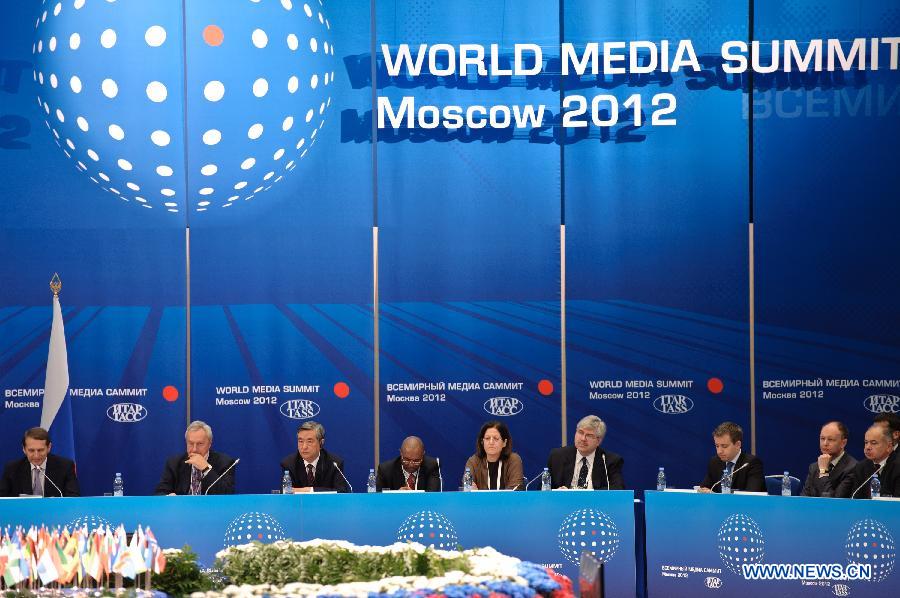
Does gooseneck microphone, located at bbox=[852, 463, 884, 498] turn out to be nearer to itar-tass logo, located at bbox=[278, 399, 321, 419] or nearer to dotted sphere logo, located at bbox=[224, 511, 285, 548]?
dotted sphere logo, located at bbox=[224, 511, 285, 548]

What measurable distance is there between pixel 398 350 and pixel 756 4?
326 centimetres

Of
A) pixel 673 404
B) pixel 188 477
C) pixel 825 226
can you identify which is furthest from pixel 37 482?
pixel 825 226

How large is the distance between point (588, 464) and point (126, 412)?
3.09 meters

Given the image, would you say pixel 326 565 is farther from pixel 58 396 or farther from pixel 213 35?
pixel 213 35

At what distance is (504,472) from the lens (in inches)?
258

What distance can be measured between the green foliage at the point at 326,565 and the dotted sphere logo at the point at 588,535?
1334mm

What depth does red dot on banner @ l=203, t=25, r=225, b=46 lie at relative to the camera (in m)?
7.56

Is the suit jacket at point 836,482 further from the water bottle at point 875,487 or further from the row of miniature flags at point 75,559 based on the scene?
the row of miniature flags at point 75,559

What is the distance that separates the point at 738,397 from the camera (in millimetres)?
7516

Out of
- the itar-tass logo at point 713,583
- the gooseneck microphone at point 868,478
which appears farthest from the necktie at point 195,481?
the gooseneck microphone at point 868,478

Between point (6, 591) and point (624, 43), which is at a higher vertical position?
point (624, 43)

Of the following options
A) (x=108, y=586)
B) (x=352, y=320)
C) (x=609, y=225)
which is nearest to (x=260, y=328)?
(x=352, y=320)

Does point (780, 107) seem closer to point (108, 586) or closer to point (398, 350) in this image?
point (398, 350)

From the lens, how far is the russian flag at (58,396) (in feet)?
24.0
